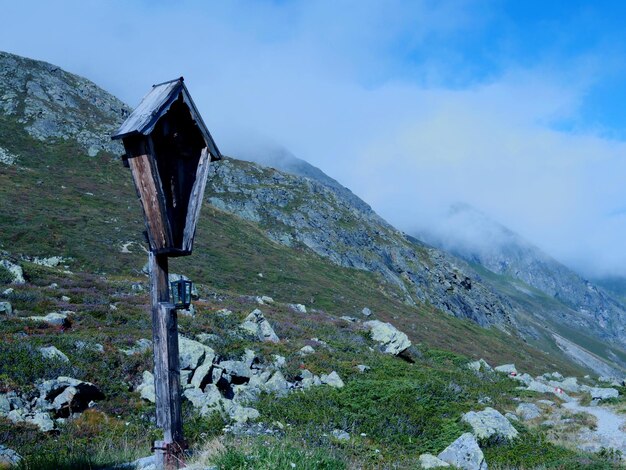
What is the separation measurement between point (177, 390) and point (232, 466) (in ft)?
4.11

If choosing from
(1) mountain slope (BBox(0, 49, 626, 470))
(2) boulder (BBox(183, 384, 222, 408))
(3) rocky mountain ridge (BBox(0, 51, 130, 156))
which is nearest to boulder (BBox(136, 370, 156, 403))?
(1) mountain slope (BBox(0, 49, 626, 470))

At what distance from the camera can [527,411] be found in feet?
59.1

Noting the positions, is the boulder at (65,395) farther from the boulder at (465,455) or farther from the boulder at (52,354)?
the boulder at (465,455)

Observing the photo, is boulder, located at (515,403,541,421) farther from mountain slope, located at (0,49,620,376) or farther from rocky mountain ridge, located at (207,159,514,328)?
rocky mountain ridge, located at (207,159,514,328)

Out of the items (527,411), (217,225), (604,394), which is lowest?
(527,411)

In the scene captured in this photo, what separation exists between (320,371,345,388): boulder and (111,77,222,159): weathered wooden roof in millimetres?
11350

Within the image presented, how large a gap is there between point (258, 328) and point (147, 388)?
1005 centimetres

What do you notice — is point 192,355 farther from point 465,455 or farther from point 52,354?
point 465,455

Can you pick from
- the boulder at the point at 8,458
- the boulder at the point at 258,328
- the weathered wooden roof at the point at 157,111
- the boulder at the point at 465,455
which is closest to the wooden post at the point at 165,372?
the weathered wooden roof at the point at 157,111

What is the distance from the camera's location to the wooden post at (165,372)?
18.6 ft

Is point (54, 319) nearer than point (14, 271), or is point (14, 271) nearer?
point (54, 319)

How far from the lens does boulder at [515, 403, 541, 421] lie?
1759cm

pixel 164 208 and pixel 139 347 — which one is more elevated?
pixel 164 208

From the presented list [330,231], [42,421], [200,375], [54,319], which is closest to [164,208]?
[42,421]
